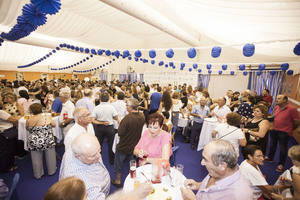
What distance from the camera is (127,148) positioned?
243 cm

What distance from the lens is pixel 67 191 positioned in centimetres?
82

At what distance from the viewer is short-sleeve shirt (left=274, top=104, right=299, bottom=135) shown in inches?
125

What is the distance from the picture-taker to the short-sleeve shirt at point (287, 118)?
318 cm

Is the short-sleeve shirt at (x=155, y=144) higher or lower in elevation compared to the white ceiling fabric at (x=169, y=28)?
lower

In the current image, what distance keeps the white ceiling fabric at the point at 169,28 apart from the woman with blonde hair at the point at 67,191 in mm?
3049

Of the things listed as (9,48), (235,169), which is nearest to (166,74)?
(235,169)

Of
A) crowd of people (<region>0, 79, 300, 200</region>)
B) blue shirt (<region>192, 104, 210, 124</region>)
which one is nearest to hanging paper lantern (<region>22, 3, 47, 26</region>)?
crowd of people (<region>0, 79, 300, 200</region>)

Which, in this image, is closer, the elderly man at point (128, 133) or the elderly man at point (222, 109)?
the elderly man at point (128, 133)

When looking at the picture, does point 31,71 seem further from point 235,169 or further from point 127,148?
point 235,169

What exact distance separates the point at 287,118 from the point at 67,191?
14.1 feet

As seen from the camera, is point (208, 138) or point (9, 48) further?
point (9, 48)

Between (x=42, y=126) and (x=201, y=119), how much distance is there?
357cm

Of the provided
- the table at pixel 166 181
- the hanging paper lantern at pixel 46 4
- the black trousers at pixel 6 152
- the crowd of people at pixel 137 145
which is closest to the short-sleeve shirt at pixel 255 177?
the crowd of people at pixel 137 145

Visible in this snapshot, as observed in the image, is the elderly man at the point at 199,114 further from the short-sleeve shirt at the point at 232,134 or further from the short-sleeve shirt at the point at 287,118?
the short-sleeve shirt at the point at 287,118
